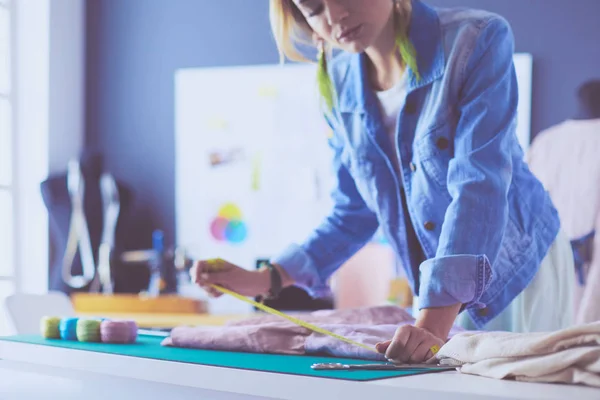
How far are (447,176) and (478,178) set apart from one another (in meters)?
0.11

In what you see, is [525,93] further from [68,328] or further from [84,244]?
[68,328]

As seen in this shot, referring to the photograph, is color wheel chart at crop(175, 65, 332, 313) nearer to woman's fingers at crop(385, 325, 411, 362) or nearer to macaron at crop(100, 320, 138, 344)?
macaron at crop(100, 320, 138, 344)

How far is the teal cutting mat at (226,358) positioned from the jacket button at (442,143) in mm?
408

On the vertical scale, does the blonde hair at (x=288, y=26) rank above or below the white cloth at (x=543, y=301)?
above

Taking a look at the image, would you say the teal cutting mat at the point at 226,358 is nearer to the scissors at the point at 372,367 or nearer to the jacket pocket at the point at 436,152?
the scissors at the point at 372,367

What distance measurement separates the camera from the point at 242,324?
1437mm

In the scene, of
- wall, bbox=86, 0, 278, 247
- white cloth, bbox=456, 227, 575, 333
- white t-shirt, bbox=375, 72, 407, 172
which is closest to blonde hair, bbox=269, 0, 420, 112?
white t-shirt, bbox=375, 72, 407, 172

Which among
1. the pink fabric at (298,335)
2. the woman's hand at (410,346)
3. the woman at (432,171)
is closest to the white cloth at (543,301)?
the woman at (432,171)

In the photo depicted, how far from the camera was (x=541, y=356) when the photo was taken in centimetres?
92

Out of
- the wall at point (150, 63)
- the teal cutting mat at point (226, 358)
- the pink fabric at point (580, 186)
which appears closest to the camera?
the teal cutting mat at point (226, 358)

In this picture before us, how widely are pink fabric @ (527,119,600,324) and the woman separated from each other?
1.55m

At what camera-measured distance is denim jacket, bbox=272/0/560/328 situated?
124cm

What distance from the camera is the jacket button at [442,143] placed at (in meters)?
1.41

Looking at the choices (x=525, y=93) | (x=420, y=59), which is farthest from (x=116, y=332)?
(x=525, y=93)
